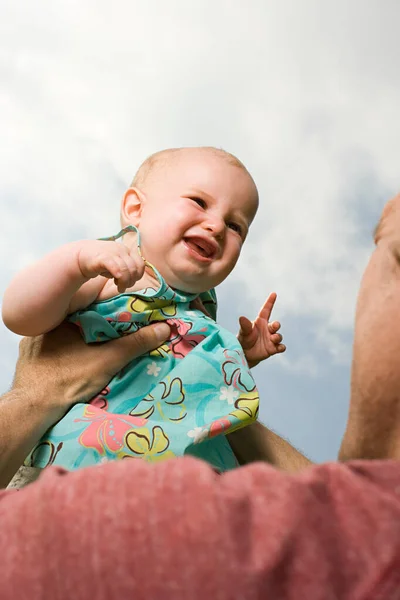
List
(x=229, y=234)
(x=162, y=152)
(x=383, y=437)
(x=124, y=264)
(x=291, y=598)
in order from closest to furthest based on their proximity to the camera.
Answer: (x=291, y=598), (x=383, y=437), (x=124, y=264), (x=229, y=234), (x=162, y=152)

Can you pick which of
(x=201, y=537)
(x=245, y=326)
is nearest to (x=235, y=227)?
(x=245, y=326)

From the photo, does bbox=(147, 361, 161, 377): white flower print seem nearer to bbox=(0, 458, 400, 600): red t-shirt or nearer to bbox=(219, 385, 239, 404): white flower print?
bbox=(219, 385, 239, 404): white flower print

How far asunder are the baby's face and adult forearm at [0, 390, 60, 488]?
43 cm

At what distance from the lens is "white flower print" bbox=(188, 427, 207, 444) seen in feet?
3.71

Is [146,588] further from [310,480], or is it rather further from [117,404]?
[117,404]

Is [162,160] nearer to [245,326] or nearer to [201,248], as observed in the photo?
[201,248]

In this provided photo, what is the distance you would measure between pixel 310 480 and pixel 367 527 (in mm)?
46

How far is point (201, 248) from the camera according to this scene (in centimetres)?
143

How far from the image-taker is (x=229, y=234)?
4.85 ft

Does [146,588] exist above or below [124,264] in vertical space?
below

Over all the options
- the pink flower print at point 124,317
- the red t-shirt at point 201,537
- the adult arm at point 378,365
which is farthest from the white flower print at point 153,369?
the red t-shirt at point 201,537

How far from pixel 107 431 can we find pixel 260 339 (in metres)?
0.62

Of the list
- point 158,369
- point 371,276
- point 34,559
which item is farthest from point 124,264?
point 34,559

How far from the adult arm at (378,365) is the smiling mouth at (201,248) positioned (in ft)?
2.58
